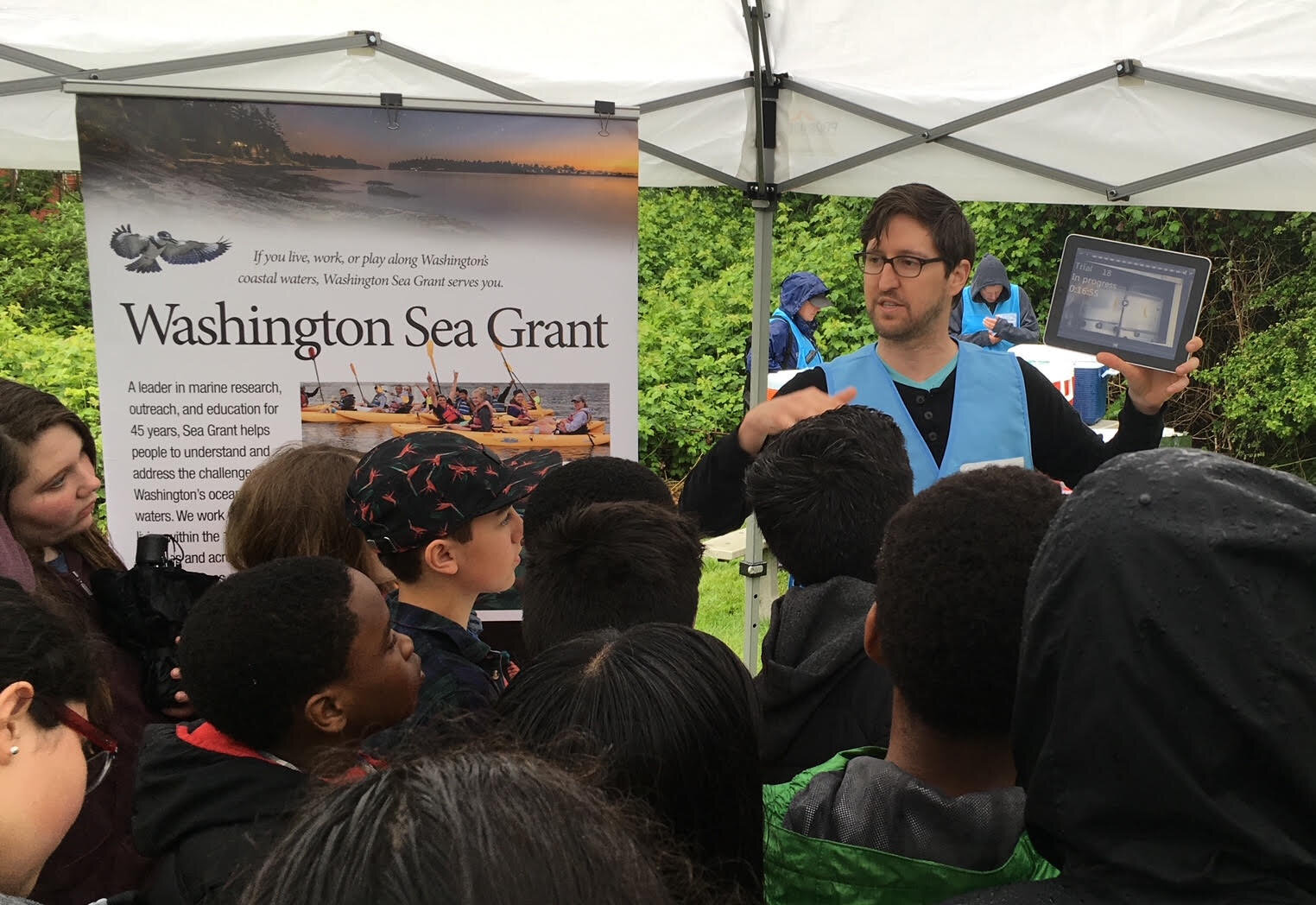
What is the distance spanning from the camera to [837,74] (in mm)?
3639

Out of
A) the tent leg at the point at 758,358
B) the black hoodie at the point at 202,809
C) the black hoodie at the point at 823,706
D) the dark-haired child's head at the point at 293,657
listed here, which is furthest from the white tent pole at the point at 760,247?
the black hoodie at the point at 202,809

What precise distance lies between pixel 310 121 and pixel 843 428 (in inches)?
79.4

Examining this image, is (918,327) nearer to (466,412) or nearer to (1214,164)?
(1214,164)

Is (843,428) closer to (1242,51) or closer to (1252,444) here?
(1242,51)

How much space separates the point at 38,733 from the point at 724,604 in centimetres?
608

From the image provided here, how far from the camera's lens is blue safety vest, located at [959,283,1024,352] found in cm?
804

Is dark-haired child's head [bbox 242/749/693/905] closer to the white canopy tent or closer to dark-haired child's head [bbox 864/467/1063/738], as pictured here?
dark-haired child's head [bbox 864/467/1063/738]

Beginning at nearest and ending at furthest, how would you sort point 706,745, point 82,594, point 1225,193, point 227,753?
point 706,745, point 227,753, point 82,594, point 1225,193

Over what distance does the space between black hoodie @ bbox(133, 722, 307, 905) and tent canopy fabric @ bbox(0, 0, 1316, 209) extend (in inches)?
103

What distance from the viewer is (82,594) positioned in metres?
2.21

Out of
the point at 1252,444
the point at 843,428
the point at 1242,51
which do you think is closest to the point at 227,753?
the point at 843,428

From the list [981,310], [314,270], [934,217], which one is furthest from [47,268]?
[934,217]

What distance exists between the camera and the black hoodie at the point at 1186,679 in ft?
2.54

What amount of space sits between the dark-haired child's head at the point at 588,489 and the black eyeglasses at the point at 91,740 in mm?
1031
